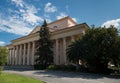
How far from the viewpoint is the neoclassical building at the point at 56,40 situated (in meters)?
35.9

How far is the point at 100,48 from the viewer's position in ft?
77.4

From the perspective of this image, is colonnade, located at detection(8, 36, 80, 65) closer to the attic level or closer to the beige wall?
the beige wall

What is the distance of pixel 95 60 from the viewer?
2538 cm

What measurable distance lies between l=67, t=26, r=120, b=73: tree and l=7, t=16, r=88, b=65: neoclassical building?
26.8ft

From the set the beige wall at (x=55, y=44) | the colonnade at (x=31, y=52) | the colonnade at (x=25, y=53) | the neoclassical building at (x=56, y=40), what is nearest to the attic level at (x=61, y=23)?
the neoclassical building at (x=56, y=40)

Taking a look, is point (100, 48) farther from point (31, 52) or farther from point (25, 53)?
point (25, 53)

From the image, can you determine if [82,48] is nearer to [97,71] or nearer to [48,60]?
[97,71]

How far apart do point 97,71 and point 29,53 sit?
2847 centimetres

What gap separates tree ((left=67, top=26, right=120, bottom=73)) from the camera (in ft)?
76.5

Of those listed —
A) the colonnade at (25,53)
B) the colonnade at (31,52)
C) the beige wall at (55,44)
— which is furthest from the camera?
the colonnade at (25,53)

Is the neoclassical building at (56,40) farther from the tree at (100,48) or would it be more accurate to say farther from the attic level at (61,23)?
the tree at (100,48)

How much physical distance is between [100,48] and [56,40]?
726 inches

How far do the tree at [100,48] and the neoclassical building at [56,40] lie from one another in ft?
26.8

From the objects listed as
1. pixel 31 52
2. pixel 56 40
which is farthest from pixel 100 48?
pixel 31 52
